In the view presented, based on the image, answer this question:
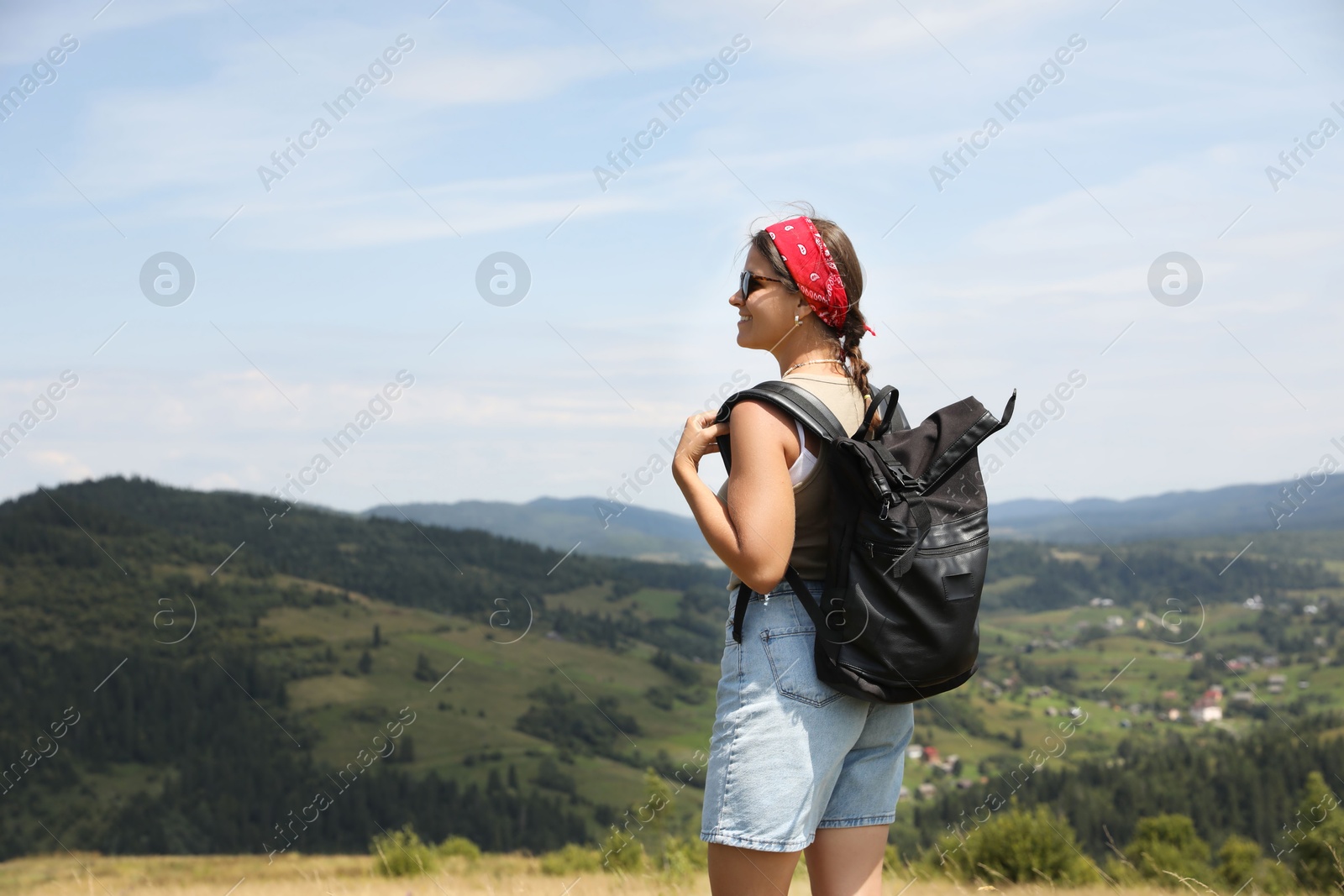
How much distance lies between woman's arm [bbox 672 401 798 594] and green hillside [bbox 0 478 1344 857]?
6884cm

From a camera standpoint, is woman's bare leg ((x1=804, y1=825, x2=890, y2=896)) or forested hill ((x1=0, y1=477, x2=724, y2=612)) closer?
woman's bare leg ((x1=804, y1=825, x2=890, y2=896))

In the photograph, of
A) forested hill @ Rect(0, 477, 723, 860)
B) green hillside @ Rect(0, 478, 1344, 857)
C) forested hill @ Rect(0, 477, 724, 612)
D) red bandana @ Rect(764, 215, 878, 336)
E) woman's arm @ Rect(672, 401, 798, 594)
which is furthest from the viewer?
forested hill @ Rect(0, 477, 724, 612)

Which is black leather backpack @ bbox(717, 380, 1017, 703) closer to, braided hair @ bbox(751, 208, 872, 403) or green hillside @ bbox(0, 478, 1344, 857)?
braided hair @ bbox(751, 208, 872, 403)

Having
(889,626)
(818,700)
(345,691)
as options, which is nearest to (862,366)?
(889,626)

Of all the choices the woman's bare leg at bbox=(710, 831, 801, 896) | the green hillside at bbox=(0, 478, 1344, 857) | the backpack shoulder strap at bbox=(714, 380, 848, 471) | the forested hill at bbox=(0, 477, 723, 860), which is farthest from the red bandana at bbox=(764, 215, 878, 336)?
the forested hill at bbox=(0, 477, 723, 860)

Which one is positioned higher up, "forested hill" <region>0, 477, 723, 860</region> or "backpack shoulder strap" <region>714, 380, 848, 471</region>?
"backpack shoulder strap" <region>714, 380, 848, 471</region>

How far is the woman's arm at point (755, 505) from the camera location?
2.13 m

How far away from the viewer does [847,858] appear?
2.46 metres

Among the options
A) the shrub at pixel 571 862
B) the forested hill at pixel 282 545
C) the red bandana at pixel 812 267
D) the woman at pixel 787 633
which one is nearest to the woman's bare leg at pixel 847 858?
the woman at pixel 787 633

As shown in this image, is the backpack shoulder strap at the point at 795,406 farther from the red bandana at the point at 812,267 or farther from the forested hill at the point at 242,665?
the forested hill at the point at 242,665

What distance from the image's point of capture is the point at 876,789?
2.46 meters

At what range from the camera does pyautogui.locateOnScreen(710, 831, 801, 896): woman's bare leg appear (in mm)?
2207

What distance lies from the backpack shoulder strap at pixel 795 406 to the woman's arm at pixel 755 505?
0.02 meters

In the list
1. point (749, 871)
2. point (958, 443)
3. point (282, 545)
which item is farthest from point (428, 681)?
point (958, 443)
